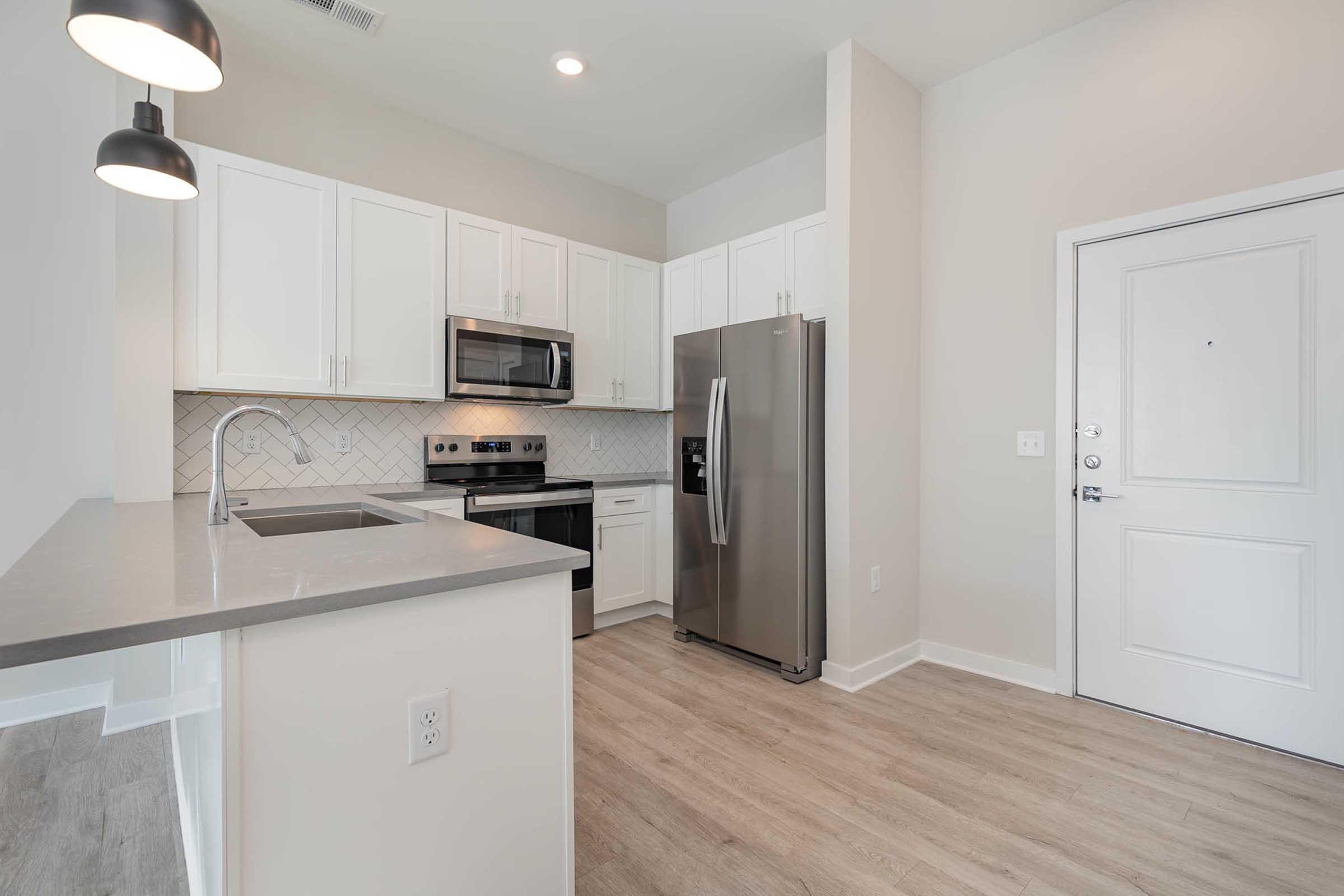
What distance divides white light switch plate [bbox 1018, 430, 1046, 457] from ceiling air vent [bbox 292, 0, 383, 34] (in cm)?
330

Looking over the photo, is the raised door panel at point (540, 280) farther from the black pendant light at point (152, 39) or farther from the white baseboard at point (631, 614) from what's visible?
the black pendant light at point (152, 39)

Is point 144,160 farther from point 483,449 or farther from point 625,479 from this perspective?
point 625,479

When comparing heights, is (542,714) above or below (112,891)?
above

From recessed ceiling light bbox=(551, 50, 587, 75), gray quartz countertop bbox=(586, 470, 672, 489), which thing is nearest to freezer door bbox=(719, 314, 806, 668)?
gray quartz countertop bbox=(586, 470, 672, 489)

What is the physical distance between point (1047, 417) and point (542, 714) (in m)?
2.54

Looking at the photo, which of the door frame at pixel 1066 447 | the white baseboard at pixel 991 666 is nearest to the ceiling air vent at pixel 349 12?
the door frame at pixel 1066 447

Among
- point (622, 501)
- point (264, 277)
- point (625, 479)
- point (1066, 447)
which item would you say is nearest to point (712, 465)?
point (622, 501)

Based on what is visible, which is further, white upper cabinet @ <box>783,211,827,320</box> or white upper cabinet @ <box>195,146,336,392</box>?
white upper cabinet @ <box>783,211,827,320</box>

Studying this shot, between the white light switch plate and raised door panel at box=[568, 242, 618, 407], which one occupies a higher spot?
raised door panel at box=[568, 242, 618, 407]

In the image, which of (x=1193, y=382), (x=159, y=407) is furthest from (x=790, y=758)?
(x=159, y=407)

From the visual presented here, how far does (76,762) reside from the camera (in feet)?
7.34

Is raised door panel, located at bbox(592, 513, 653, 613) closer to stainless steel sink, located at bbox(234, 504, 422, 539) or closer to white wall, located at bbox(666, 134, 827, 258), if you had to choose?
stainless steel sink, located at bbox(234, 504, 422, 539)

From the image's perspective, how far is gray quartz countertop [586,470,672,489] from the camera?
3650 millimetres

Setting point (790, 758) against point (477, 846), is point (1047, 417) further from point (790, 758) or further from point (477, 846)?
point (477, 846)
